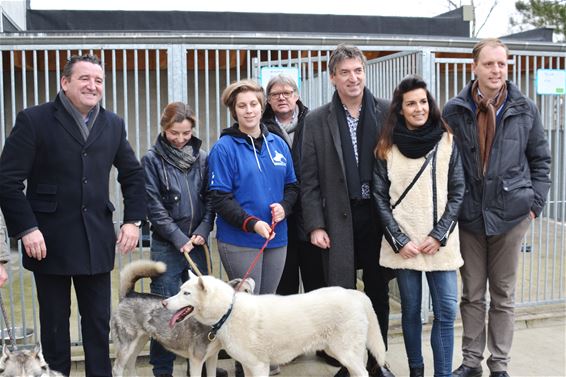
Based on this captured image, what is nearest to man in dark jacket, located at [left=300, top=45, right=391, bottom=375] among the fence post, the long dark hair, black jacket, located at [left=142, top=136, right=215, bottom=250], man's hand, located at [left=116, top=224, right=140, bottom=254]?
the long dark hair

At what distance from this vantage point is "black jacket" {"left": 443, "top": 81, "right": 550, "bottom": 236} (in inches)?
158

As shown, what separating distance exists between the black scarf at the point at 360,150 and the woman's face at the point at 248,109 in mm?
573

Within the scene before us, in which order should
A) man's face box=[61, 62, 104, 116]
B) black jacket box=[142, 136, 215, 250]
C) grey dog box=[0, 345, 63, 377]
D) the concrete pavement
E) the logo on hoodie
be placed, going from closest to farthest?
grey dog box=[0, 345, 63, 377]
man's face box=[61, 62, 104, 116]
the logo on hoodie
black jacket box=[142, 136, 215, 250]
the concrete pavement

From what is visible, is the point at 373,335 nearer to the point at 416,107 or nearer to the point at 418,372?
the point at 418,372

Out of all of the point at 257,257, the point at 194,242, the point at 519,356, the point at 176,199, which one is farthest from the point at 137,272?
the point at 519,356

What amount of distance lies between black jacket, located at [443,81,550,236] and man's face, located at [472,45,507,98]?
5.4 inches

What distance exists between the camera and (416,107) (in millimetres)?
3830

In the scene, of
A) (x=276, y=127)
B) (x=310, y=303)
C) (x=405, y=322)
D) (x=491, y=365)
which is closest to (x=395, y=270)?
(x=405, y=322)

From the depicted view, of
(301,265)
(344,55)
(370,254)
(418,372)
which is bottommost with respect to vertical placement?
(418,372)

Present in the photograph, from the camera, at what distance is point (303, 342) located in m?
3.62

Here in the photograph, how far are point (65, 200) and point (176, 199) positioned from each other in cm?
88

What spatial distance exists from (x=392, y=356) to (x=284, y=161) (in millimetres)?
1984

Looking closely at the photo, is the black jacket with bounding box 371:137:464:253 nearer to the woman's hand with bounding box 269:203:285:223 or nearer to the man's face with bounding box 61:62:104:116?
the woman's hand with bounding box 269:203:285:223

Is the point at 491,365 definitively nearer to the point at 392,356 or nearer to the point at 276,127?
the point at 392,356
